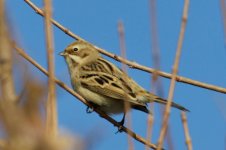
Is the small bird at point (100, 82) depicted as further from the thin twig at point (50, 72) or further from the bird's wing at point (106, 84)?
the thin twig at point (50, 72)

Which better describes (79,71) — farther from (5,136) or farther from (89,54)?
(5,136)

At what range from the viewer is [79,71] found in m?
7.02

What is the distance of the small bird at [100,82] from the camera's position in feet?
21.1

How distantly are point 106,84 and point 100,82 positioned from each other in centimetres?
11

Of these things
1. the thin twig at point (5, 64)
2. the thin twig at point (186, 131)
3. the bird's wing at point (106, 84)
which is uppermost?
the thin twig at point (186, 131)

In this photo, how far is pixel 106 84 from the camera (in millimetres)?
6734

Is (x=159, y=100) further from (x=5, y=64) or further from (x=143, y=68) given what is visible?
(x=143, y=68)

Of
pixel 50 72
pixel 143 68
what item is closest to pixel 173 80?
pixel 50 72

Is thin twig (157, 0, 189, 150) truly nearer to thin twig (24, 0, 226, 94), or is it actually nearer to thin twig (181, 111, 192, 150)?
thin twig (181, 111, 192, 150)

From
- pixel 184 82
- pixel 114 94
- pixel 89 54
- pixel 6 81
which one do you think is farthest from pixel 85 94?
pixel 6 81

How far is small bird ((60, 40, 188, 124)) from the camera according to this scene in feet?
21.1

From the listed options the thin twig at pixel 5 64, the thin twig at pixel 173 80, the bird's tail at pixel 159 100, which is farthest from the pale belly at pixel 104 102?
the thin twig at pixel 5 64

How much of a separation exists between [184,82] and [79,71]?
238cm

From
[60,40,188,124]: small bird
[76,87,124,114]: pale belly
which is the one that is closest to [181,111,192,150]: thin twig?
[60,40,188,124]: small bird
